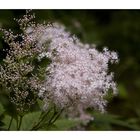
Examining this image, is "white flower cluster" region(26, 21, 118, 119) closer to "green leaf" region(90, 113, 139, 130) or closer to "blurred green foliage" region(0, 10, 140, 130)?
"green leaf" region(90, 113, 139, 130)

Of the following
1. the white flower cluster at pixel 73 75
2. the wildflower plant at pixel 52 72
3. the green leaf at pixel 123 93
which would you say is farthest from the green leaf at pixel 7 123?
the green leaf at pixel 123 93

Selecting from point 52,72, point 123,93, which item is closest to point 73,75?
point 52,72

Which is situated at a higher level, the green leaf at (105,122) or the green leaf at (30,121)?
the green leaf at (30,121)

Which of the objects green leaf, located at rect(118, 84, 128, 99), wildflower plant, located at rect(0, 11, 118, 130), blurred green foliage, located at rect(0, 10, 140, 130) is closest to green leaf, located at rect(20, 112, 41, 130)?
wildflower plant, located at rect(0, 11, 118, 130)

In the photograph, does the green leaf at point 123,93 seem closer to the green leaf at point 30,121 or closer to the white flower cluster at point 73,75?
the green leaf at point 30,121

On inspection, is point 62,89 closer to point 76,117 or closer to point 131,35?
point 76,117

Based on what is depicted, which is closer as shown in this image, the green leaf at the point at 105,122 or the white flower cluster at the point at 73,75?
the white flower cluster at the point at 73,75

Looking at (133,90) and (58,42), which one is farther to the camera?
(133,90)
